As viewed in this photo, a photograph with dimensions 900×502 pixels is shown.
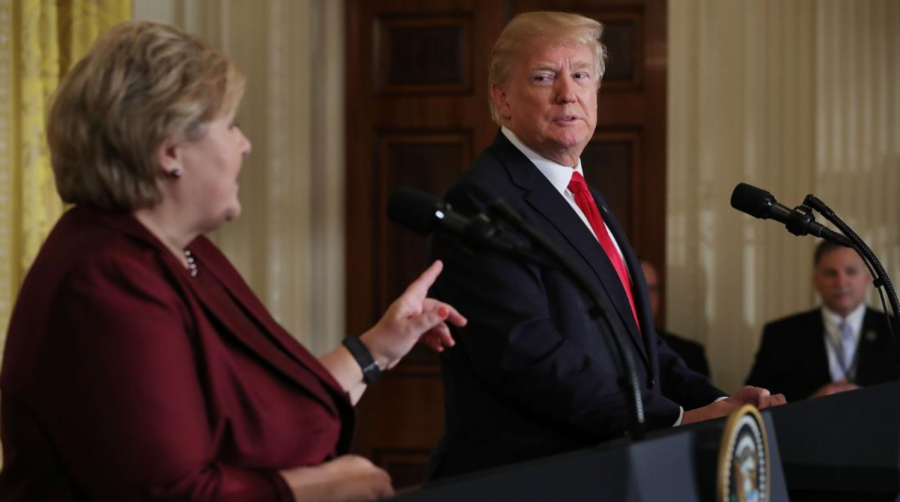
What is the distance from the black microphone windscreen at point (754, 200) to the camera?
9.02 ft

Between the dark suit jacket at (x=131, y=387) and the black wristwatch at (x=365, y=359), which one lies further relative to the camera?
the black wristwatch at (x=365, y=359)

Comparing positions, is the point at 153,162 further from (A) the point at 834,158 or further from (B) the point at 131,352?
(A) the point at 834,158

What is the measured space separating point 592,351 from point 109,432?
4.33 ft

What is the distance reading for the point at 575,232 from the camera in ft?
9.33

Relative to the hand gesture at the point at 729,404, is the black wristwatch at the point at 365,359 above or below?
above

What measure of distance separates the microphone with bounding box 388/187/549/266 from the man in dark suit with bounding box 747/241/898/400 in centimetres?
400

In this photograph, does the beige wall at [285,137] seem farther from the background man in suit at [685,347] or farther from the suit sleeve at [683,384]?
the suit sleeve at [683,384]

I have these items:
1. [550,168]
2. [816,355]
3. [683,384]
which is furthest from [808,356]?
[550,168]

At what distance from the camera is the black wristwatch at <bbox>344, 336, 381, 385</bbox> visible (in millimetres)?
2248

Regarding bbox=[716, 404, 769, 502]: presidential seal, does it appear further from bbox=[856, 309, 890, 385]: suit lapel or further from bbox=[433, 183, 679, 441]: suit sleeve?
bbox=[856, 309, 890, 385]: suit lapel

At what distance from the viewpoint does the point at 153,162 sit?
6.11ft

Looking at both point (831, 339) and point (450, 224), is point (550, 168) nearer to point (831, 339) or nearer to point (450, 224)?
point (450, 224)

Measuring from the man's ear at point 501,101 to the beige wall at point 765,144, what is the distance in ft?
10.6

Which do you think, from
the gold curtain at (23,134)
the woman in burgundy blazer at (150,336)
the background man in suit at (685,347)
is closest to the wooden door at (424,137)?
the background man in suit at (685,347)
